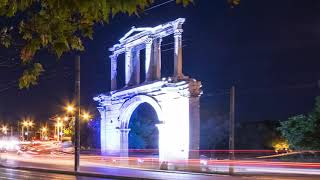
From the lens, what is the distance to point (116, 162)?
5838cm

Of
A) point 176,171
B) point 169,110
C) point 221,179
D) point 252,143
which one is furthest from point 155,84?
point 252,143

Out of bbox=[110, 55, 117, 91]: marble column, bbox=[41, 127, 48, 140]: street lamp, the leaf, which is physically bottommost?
bbox=[41, 127, 48, 140]: street lamp

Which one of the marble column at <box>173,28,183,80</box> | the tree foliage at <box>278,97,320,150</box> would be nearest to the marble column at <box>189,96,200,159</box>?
the marble column at <box>173,28,183,80</box>

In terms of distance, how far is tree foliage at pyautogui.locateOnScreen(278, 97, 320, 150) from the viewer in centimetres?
5628

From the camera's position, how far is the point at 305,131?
5641 cm

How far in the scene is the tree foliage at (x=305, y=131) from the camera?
56.3 m

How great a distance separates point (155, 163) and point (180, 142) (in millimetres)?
4366

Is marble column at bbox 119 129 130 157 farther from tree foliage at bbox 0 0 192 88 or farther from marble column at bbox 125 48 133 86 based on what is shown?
tree foliage at bbox 0 0 192 88

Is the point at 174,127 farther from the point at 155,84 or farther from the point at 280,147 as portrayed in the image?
the point at 280,147

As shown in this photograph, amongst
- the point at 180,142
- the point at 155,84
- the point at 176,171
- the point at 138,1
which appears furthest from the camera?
the point at 155,84

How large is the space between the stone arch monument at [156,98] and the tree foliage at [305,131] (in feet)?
34.4

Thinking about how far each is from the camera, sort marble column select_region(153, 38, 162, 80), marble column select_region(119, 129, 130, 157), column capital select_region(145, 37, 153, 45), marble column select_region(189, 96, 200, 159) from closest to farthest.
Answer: marble column select_region(189, 96, 200, 159), marble column select_region(153, 38, 162, 80), column capital select_region(145, 37, 153, 45), marble column select_region(119, 129, 130, 157)

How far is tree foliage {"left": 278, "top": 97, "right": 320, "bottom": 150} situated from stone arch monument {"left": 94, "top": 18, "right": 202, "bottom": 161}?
10495 millimetres

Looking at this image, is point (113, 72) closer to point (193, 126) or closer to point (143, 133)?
point (143, 133)
